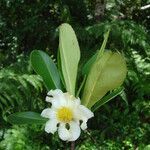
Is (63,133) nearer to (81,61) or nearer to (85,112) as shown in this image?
(85,112)

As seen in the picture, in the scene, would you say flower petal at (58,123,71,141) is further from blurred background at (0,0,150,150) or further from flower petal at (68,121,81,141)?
blurred background at (0,0,150,150)

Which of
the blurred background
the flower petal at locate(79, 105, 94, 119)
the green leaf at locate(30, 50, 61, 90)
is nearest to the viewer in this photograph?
the flower petal at locate(79, 105, 94, 119)

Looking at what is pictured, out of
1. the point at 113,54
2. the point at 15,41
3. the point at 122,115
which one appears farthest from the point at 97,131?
the point at 113,54

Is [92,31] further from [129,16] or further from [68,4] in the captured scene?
[129,16]

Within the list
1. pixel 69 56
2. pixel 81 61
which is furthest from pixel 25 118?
pixel 81 61

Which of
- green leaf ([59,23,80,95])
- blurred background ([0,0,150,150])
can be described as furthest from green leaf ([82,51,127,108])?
blurred background ([0,0,150,150])

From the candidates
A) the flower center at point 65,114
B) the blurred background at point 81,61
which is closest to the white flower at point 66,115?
the flower center at point 65,114

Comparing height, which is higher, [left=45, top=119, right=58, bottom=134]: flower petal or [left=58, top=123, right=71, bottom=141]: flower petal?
[left=45, top=119, right=58, bottom=134]: flower petal
